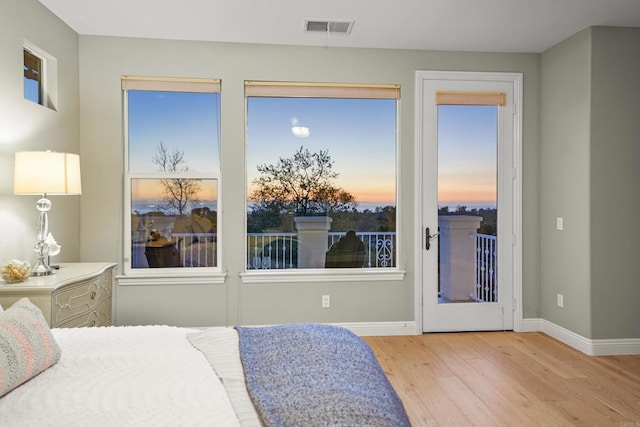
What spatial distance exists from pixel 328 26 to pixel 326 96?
678 mm

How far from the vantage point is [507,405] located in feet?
9.02

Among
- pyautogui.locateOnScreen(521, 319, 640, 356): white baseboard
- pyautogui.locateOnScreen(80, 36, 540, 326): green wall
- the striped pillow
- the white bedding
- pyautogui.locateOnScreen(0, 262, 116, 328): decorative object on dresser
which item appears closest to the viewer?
the white bedding

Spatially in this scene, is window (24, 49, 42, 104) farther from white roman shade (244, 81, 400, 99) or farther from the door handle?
the door handle

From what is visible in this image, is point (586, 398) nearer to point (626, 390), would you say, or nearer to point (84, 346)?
point (626, 390)

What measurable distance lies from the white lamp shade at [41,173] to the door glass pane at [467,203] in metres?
3.10

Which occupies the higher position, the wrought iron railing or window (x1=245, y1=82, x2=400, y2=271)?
window (x1=245, y1=82, x2=400, y2=271)

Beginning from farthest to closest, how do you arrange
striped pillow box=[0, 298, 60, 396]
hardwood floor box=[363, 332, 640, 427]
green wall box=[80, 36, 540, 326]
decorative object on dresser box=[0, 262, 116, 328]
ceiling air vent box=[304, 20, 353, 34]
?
green wall box=[80, 36, 540, 326]
ceiling air vent box=[304, 20, 353, 34]
hardwood floor box=[363, 332, 640, 427]
decorative object on dresser box=[0, 262, 116, 328]
striped pillow box=[0, 298, 60, 396]

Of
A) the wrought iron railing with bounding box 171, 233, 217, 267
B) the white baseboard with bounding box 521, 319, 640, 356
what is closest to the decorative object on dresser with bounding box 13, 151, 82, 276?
the wrought iron railing with bounding box 171, 233, 217, 267

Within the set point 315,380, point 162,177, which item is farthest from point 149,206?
point 315,380

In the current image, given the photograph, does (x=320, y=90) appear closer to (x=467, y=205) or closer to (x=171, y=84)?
(x=171, y=84)

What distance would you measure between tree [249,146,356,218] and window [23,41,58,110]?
1747 millimetres

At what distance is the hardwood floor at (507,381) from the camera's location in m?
2.62

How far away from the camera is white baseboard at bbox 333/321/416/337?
164 inches

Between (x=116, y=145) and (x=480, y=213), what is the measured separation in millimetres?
3389
